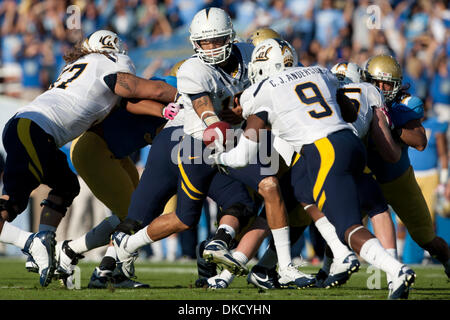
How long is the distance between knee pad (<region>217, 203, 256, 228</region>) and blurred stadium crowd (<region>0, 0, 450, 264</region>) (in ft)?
14.1

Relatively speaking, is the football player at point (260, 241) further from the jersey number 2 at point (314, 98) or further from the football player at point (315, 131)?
the jersey number 2 at point (314, 98)

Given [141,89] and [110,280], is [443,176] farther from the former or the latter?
[110,280]

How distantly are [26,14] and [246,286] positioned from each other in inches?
384

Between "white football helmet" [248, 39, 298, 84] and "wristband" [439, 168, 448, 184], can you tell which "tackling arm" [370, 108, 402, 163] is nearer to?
"white football helmet" [248, 39, 298, 84]

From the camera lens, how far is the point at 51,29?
47.1 ft

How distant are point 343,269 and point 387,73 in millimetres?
1914

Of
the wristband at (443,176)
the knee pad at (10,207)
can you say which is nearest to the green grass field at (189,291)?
the knee pad at (10,207)

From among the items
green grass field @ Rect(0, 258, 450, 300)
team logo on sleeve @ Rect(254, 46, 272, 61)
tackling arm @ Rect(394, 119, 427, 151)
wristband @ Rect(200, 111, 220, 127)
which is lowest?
green grass field @ Rect(0, 258, 450, 300)

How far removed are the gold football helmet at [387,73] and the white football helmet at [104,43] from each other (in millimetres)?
2042

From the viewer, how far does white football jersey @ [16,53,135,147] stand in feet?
19.7

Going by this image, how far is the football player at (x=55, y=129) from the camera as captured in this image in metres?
5.82

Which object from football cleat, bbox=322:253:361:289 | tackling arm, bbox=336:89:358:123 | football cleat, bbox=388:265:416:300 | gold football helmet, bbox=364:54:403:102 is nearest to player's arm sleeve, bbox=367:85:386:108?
tackling arm, bbox=336:89:358:123

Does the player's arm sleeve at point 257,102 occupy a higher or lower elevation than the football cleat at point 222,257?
higher

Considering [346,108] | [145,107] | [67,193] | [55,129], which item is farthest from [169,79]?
[346,108]
